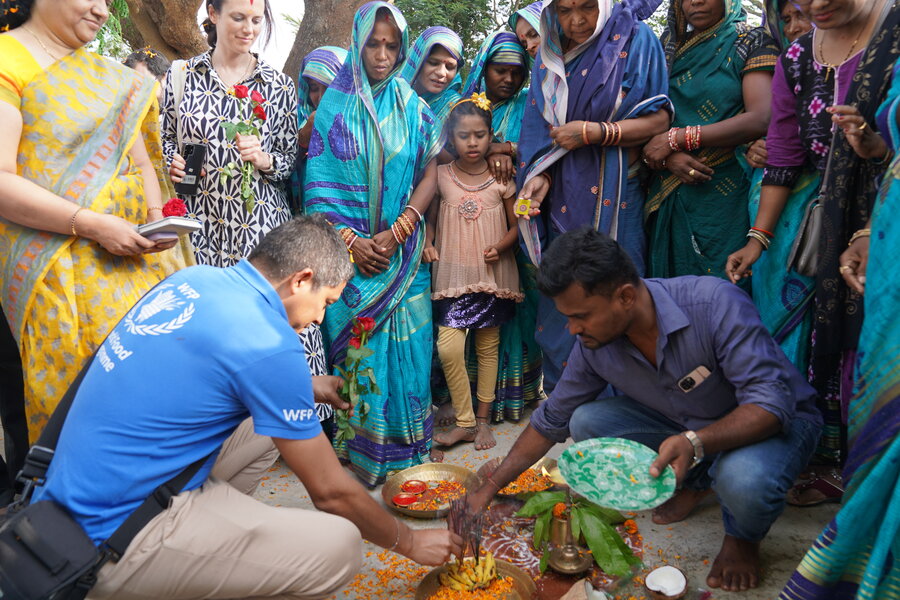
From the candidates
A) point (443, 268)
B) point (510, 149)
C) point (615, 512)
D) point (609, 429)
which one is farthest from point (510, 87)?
point (615, 512)

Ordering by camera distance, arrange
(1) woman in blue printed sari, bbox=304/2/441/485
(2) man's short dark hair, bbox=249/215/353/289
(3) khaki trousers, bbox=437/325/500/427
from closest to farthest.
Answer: (2) man's short dark hair, bbox=249/215/353/289 < (1) woman in blue printed sari, bbox=304/2/441/485 < (3) khaki trousers, bbox=437/325/500/427

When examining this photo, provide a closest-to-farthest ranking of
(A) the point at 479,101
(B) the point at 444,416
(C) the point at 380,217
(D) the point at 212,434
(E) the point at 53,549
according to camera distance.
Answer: (E) the point at 53,549, (D) the point at 212,434, (C) the point at 380,217, (A) the point at 479,101, (B) the point at 444,416

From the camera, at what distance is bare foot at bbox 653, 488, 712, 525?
3012 millimetres

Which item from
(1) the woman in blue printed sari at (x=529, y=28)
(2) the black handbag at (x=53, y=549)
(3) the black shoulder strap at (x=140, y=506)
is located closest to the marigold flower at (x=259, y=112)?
(1) the woman in blue printed sari at (x=529, y=28)

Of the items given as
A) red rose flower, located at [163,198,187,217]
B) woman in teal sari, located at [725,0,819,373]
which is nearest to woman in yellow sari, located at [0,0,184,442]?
red rose flower, located at [163,198,187,217]

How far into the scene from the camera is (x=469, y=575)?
7.93 ft

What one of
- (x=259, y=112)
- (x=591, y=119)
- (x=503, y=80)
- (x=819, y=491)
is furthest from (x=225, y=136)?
(x=819, y=491)

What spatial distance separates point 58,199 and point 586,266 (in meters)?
1.95

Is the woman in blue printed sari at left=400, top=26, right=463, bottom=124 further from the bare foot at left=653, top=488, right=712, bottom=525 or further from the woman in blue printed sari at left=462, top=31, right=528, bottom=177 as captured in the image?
the bare foot at left=653, top=488, right=712, bottom=525

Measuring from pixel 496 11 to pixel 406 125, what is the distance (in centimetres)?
739

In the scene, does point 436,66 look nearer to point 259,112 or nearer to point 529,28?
point 529,28

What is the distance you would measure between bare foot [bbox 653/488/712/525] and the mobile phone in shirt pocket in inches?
26.4

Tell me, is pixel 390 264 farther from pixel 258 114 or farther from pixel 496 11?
pixel 496 11

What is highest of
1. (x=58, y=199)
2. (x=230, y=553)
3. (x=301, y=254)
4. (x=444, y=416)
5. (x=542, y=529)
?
(x=58, y=199)
